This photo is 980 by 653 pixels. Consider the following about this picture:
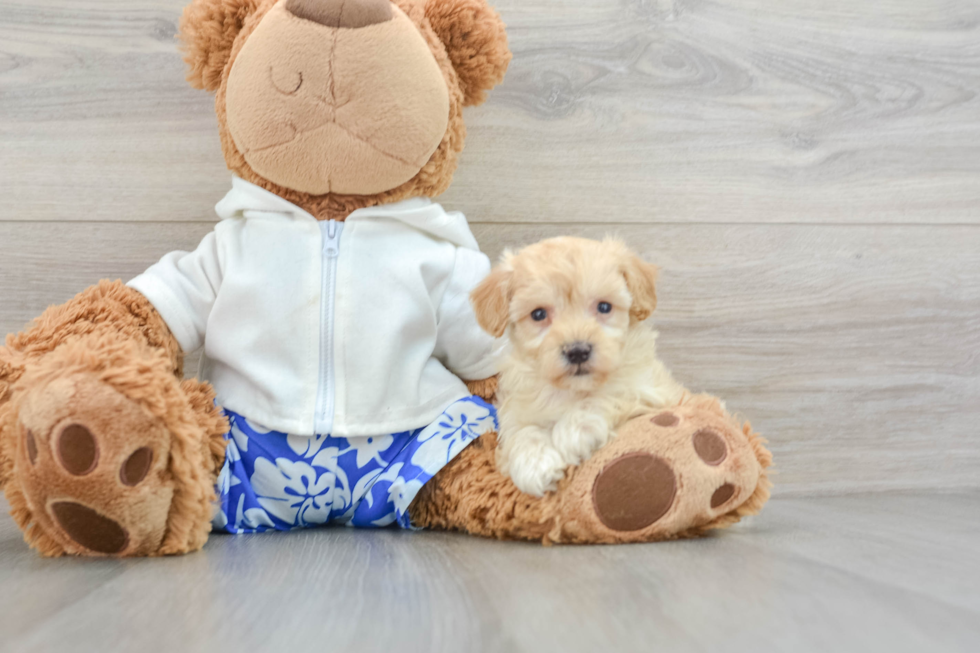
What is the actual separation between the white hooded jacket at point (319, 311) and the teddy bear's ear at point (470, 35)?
0.19m

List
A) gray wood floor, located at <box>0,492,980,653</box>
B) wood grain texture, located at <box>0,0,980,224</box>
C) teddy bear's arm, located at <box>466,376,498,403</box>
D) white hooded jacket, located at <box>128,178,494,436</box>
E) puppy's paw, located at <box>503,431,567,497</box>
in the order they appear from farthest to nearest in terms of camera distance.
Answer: wood grain texture, located at <box>0,0,980,224</box>
teddy bear's arm, located at <box>466,376,498,403</box>
white hooded jacket, located at <box>128,178,494,436</box>
puppy's paw, located at <box>503,431,567,497</box>
gray wood floor, located at <box>0,492,980,653</box>

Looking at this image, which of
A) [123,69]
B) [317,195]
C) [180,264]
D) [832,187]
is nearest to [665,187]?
[832,187]

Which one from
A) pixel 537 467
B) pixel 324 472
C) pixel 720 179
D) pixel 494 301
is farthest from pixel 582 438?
pixel 720 179

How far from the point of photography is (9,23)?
1.21 metres

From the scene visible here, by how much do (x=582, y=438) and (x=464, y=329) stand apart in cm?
26

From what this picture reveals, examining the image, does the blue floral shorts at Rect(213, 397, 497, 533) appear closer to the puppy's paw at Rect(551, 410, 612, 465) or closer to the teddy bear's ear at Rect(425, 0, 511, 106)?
the puppy's paw at Rect(551, 410, 612, 465)

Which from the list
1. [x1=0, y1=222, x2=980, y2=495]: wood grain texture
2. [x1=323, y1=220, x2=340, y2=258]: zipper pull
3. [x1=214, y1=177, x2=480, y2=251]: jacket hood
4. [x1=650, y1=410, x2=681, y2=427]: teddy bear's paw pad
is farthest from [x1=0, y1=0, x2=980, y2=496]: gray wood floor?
[x1=650, y1=410, x2=681, y2=427]: teddy bear's paw pad

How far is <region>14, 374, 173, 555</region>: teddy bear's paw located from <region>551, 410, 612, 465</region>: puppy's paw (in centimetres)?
44

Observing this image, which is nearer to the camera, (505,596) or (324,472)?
(505,596)

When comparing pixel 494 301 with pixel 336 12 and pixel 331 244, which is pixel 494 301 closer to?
pixel 331 244

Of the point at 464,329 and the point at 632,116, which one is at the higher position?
the point at 632,116

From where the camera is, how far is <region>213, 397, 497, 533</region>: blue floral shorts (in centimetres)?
100

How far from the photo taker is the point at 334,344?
1.02 meters

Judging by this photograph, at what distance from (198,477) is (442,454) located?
0.29 metres
